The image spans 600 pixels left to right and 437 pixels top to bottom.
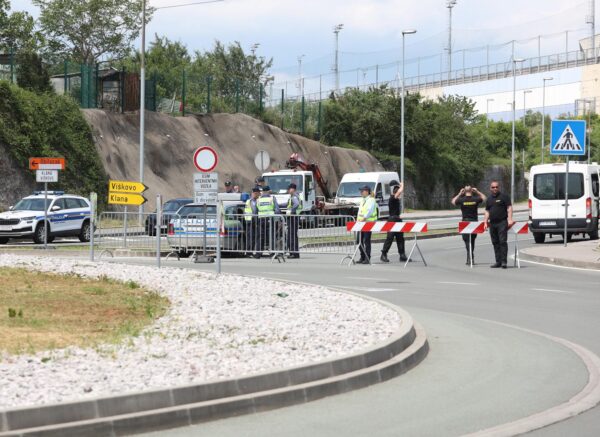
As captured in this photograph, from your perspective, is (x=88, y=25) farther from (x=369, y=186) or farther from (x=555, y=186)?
(x=555, y=186)

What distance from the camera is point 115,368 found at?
878 cm

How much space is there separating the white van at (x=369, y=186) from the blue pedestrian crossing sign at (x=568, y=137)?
2153 cm

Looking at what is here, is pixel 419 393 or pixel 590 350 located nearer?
pixel 419 393

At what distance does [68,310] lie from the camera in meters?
13.3

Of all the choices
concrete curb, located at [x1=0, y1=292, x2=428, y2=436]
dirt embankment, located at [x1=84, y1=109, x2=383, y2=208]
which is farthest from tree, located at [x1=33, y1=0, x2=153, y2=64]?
concrete curb, located at [x1=0, y1=292, x2=428, y2=436]

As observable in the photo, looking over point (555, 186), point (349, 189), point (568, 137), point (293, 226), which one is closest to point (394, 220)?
point (293, 226)

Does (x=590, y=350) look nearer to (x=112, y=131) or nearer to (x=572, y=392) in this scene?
(x=572, y=392)

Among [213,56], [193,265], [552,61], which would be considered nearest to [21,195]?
[193,265]

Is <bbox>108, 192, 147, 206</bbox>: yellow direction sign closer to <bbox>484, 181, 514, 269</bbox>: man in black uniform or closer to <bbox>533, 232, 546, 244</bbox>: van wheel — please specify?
<bbox>484, 181, 514, 269</bbox>: man in black uniform

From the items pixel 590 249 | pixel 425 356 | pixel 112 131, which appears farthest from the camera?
pixel 112 131

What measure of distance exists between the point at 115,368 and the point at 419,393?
8.27 ft

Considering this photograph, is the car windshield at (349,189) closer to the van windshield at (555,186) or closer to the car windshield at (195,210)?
the van windshield at (555,186)

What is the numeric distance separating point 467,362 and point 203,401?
3.79 meters

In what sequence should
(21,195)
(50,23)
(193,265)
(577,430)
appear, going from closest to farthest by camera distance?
(577,430) < (193,265) < (21,195) < (50,23)
